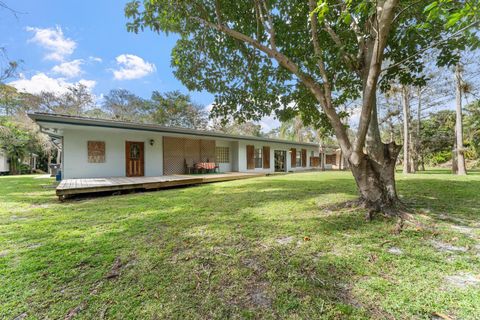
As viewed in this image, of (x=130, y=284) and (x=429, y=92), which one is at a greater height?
(x=429, y=92)

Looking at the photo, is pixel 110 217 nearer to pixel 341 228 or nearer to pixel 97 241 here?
pixel 97 241

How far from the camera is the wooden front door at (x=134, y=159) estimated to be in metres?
9.60

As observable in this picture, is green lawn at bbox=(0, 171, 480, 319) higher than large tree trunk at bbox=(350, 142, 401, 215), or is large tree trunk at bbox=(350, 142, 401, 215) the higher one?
large tree trunk at bbox=(350, 142, 401, 215)

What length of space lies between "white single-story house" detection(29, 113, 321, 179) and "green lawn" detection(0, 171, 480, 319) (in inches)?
197

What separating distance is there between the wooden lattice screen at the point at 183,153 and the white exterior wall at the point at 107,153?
332mm

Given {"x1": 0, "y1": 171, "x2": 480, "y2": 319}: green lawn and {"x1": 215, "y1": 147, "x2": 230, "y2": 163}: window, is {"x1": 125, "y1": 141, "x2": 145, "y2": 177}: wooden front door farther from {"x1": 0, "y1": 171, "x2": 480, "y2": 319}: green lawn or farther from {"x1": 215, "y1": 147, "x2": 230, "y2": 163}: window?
{"x1": 0, "y1": 171, "x2": 480, "y2": 319}: green lawn

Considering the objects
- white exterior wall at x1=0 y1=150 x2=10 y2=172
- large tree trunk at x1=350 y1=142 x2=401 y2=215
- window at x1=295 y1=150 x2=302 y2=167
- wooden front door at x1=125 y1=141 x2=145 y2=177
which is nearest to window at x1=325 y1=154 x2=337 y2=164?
window at x1=295 y1=150 x2=302 y2=167

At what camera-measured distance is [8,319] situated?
1.55 meters

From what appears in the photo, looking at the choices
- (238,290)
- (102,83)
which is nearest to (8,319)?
(238,290)

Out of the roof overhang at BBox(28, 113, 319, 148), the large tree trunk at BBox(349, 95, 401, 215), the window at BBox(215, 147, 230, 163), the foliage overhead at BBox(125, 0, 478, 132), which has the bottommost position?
the large tree trunk at BBox(349, 95, 401, 215)

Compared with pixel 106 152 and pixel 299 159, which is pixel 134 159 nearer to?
Result: pixel 106 152

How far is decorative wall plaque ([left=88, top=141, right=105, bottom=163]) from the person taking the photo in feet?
28.4

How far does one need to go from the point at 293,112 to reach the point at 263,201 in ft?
8.94

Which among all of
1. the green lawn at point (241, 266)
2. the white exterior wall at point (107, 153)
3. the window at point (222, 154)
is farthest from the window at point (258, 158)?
the green lawn at point (241, 266)
